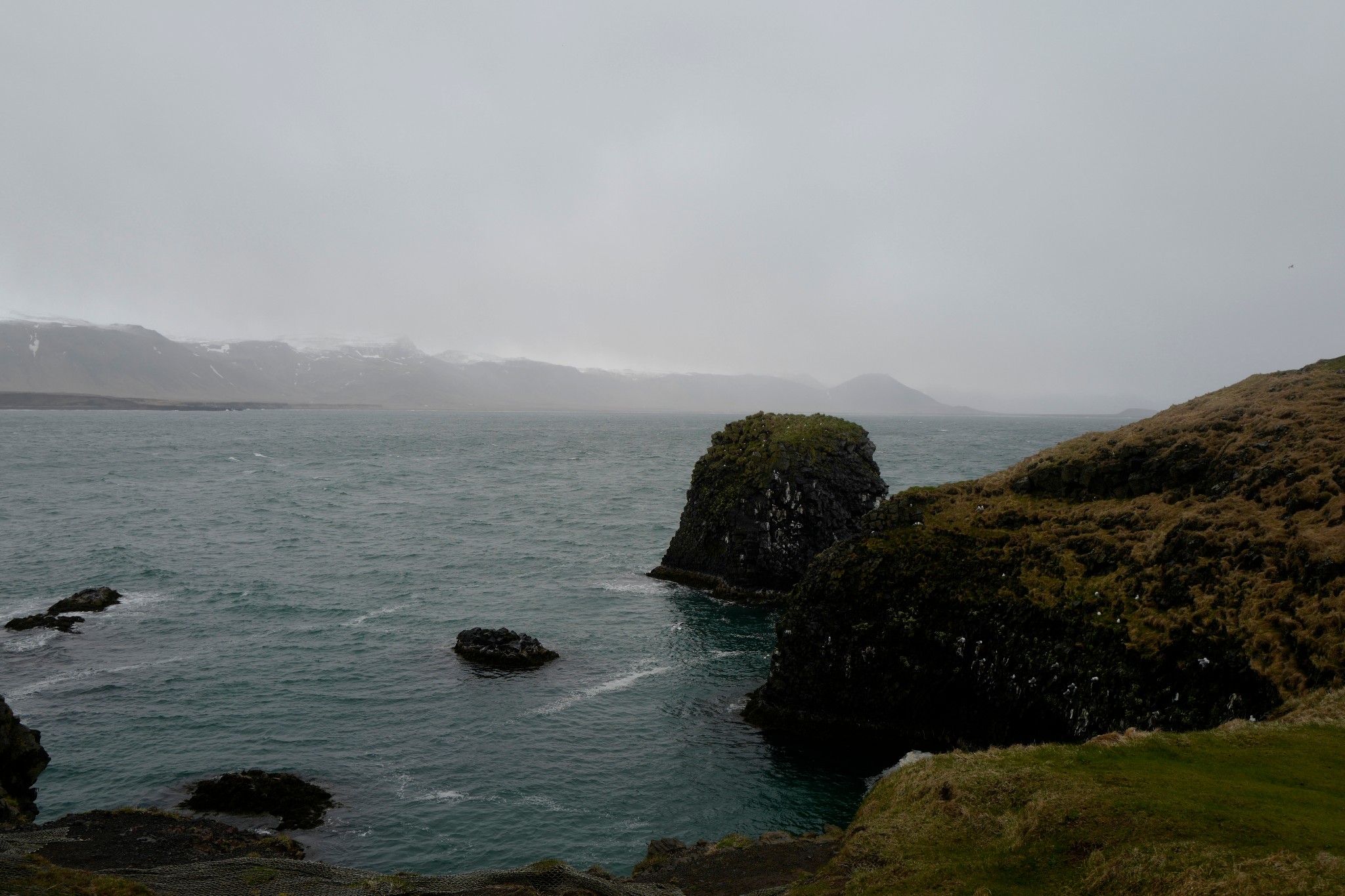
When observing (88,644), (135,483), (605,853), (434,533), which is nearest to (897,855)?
(605,853)

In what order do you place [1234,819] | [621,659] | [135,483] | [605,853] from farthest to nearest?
[135,483], [621,659], [605,853], [1234,819]

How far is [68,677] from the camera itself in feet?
135

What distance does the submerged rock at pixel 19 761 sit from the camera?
28500 mm

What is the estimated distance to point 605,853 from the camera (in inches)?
1053

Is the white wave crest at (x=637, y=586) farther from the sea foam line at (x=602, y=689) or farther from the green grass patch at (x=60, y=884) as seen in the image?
the green grass patch at (x=60, y=884)

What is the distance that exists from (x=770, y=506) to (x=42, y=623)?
49.8 metres

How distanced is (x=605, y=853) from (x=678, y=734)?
31.9 feet

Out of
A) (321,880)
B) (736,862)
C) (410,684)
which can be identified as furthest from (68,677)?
(736,862)

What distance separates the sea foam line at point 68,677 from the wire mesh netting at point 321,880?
A: 929 inches

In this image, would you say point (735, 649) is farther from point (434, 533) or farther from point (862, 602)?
point (434, 533)

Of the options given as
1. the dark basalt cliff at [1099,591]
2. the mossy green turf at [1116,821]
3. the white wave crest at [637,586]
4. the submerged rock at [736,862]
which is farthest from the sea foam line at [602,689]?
the mossy green turf at [1116,821]

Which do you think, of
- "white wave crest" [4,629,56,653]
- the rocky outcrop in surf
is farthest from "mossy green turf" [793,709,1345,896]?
the rocky outcrop in surf

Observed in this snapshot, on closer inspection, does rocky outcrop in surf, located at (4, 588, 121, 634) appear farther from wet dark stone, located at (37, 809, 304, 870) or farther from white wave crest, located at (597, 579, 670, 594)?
white wave crest, located at (597, 579, 670, 594)

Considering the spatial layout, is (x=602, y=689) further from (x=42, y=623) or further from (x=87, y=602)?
(x=87, y=602)
